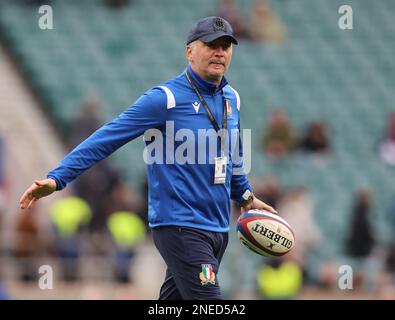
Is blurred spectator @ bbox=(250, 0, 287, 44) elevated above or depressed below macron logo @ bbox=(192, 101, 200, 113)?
above

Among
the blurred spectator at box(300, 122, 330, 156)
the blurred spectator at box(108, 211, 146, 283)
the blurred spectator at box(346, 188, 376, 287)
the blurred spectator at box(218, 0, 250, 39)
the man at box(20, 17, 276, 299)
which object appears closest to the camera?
the man at box(20, 17, 276, 299)

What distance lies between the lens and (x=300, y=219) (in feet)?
43.8

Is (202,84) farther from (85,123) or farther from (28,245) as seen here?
(85,123)

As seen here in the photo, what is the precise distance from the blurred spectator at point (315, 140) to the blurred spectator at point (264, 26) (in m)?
2.31

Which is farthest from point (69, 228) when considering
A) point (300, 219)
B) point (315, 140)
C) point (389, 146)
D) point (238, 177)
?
point (238, 177)

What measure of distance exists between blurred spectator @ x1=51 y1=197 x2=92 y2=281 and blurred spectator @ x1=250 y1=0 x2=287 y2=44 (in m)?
4.96

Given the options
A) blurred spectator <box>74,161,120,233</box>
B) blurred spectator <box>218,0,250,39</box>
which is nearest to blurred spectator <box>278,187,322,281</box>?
blurred spectator <box>74,161,120,233</box>

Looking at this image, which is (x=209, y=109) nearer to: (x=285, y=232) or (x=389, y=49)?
(x=285, y=232)

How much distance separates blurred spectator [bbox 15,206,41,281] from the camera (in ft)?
41.0

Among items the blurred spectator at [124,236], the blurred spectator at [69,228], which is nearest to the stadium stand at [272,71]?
the blurred spectator at [69,228]

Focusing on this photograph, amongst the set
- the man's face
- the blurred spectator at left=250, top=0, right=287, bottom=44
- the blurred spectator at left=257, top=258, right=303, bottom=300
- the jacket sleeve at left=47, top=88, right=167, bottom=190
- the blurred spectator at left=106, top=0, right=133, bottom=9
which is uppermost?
the blurred spectator at left=106, top=0, right=133, bottom=9

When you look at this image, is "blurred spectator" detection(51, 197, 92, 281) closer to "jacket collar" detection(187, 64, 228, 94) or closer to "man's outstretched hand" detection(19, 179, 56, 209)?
"jacket collar" detection(187, 64, 228, 94)

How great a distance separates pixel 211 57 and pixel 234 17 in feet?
31.4

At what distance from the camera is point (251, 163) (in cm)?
1452
